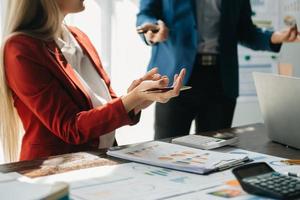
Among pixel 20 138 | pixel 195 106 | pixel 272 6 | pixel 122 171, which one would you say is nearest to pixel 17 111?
pixel 20 138

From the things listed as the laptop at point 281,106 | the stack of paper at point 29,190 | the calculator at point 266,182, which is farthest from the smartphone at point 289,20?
the stack of paper at point 29,190

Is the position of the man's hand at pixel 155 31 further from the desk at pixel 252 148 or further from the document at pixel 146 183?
the document at pixel 146 183

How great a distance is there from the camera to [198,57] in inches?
86.8

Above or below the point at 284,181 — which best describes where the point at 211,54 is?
A: above

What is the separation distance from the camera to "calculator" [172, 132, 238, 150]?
1506 mm

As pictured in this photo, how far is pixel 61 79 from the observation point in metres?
1.60

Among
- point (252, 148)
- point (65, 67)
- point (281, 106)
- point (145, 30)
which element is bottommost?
point (252, 148)

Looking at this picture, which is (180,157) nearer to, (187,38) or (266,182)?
(266,182)

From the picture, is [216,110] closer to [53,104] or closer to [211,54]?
[211,54]

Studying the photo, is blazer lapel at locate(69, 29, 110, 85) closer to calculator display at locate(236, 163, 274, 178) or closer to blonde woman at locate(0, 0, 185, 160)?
blonde woman at locate(0, 0, 185, 160)

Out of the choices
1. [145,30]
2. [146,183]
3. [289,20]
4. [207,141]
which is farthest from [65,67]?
[289,20]

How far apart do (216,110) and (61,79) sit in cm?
86

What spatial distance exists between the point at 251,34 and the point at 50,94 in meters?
1.20

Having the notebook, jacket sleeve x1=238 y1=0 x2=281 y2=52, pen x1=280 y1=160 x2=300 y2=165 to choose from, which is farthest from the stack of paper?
jacket sleeve x1=238 y1=0 x2=281 y2=52
